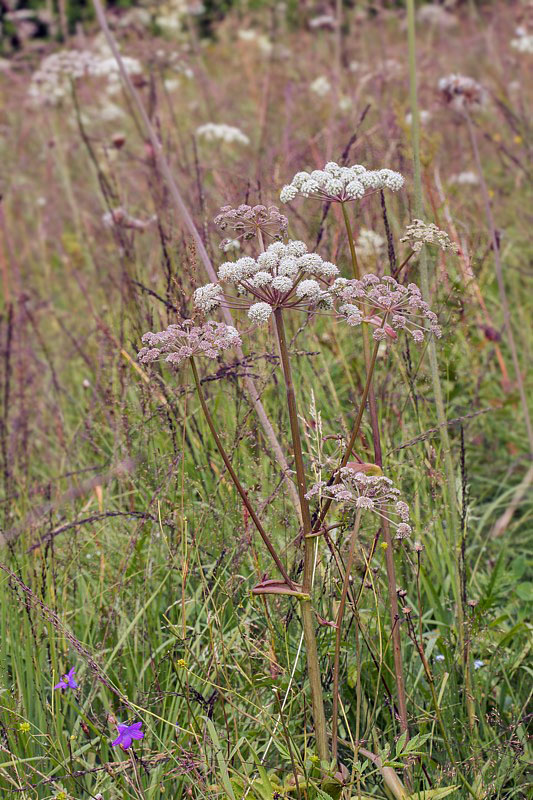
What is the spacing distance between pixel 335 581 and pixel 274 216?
765mm

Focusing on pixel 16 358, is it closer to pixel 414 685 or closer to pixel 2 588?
pixel 2 588

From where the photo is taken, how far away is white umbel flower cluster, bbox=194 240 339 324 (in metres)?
1.25

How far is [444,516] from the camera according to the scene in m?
2.15

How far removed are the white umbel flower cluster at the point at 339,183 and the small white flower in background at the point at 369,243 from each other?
174 centimetres

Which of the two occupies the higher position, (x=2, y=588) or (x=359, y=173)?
(x=359, y=173)

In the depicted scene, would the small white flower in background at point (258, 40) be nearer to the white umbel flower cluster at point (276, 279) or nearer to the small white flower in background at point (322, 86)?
the small white flower in background at point (322, 86)

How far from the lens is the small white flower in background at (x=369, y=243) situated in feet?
10.3

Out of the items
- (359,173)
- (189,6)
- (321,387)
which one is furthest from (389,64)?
(359,173)

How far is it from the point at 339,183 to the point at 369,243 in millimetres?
1896

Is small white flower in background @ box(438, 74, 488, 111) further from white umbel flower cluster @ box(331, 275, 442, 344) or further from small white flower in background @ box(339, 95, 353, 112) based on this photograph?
small white flower in background @ box(339, 95, 353, 112)

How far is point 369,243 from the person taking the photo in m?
3.22

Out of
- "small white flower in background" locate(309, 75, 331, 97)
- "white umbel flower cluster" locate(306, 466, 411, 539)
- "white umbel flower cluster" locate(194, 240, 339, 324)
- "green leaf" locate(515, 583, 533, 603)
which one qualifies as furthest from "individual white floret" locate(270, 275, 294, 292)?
"small white flower in background" locate(309, 75, 331, 97)

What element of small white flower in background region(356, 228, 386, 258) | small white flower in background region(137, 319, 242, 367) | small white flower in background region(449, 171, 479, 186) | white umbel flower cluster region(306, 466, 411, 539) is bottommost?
small white flower in background region(356, 228, 386, 258)

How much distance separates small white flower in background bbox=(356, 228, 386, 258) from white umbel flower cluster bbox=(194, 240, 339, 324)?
1864 millimetres
